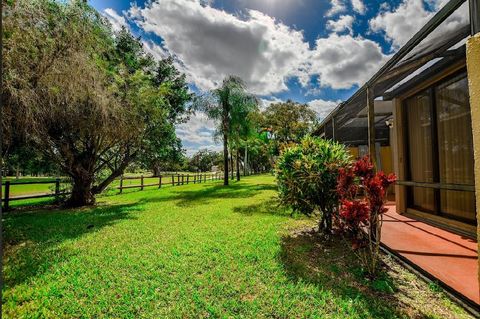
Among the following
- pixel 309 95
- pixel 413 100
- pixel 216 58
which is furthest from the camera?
pixel 309 95

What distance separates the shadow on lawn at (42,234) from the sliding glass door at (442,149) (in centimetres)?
678

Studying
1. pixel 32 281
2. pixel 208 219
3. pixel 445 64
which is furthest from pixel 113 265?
pixel 445 64

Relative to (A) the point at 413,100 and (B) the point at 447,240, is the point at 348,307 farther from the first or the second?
(A) the point at 413,100

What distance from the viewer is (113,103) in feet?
25.8

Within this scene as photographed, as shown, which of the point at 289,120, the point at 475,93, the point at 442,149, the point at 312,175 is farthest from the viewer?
the point at 289,120

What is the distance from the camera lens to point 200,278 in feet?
11.7

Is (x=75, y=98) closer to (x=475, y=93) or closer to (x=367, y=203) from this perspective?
(x=367, y=203)

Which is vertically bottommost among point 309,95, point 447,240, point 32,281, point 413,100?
point 32,281

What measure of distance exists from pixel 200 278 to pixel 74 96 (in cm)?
542

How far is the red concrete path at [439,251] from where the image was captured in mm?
3012

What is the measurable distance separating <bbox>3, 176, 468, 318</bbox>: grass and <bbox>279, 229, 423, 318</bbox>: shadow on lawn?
0.01m

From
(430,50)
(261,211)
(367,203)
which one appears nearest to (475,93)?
(367,203)

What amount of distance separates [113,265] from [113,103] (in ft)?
18.0

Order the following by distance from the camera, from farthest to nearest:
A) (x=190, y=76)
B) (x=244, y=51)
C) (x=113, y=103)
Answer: (x=190, y=76) < (x=244, y=51) < (x=113, y=103)
